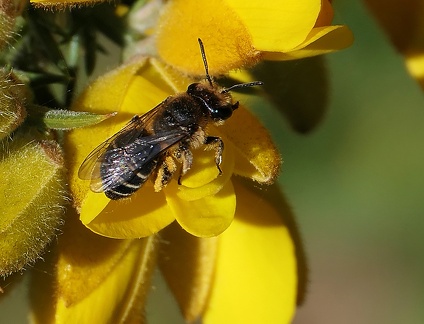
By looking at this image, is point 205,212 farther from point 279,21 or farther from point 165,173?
point 279,21

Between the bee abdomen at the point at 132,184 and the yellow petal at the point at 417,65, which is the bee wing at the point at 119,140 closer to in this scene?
the bee abdomen at the point at 132,184

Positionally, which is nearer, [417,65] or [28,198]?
[28,198]

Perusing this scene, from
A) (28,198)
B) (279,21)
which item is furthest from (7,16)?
(279,21)

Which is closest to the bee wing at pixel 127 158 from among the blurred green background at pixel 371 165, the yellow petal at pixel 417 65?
the yellow petal at pixel 417 65

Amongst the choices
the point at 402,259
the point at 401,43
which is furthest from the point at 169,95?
the point at 402,259

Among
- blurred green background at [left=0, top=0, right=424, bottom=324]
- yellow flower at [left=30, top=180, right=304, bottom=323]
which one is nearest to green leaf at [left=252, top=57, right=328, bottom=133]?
yellow flower at [left=30, top=180, right=304, bottom=323]

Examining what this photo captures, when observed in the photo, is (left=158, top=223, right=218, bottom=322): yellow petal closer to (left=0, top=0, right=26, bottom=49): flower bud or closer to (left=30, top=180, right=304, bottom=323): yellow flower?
(left=30, top=180, right=304, bottom=323): yellow flower
